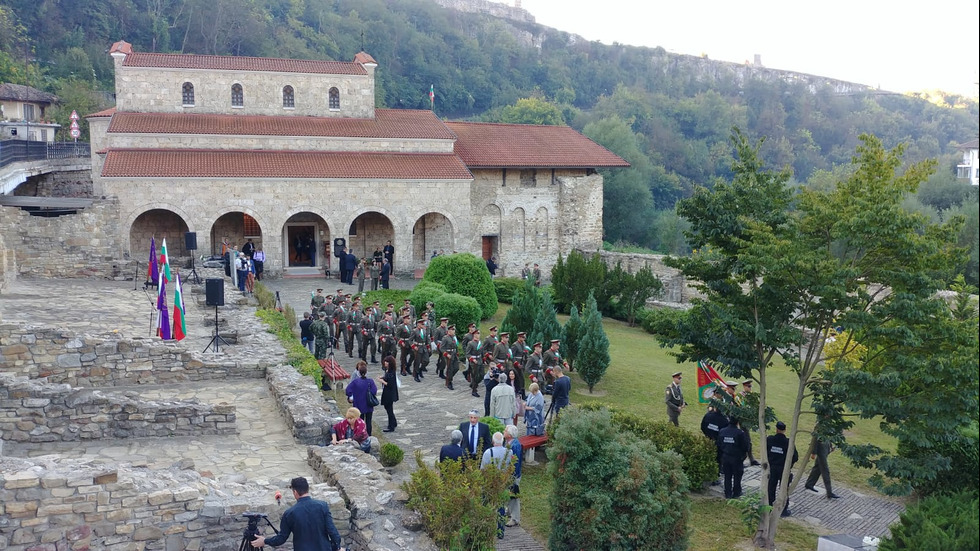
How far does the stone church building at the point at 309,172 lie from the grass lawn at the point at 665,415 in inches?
280

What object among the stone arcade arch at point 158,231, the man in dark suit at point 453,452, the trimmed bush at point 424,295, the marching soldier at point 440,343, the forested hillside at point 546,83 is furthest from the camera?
the forested hillside at point 546,83

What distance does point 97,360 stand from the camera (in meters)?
12.5

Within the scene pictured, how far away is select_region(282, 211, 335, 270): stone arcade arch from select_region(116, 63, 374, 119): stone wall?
14.4 ft

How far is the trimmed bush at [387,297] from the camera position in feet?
76.6

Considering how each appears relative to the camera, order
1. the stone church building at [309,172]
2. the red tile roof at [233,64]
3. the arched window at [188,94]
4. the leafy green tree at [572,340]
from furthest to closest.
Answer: the arched window at [188,94] < the red tile roof at [233,64] < the stone church building at [309,172] < the leafy green tree at [572,340]

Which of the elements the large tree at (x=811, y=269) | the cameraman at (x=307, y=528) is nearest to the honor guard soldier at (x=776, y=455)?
the large tree at (x=811, y=269)

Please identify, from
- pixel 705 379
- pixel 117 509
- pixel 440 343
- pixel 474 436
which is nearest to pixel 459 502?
pixel 474 436

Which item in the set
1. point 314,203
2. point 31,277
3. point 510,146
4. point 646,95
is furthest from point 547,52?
point 31,277

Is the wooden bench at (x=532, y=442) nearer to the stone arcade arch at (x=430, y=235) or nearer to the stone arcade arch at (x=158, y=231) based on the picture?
the stone arcade arch at (x=158, y=231)

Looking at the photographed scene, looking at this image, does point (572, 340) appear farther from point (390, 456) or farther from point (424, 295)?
point (390, 456)

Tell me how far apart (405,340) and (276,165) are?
15.0 m

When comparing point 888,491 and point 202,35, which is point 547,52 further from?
point 888,491

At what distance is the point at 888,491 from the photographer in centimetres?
909

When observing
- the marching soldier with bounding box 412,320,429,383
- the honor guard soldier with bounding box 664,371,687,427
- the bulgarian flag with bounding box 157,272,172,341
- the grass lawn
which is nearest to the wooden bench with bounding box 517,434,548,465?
the grass lawn
